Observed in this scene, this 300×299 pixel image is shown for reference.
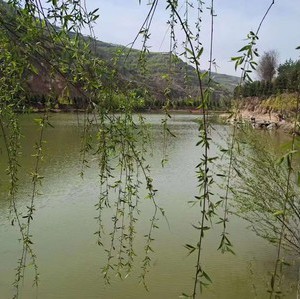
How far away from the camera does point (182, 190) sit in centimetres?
944

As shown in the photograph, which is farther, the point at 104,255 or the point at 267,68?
the point at 267,68

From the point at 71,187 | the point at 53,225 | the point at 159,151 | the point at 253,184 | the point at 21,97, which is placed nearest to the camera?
the point at 21,97

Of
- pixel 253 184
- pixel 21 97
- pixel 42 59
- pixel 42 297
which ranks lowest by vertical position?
pixel 42 297

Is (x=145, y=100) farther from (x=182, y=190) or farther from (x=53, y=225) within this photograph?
(x=182, y=190)

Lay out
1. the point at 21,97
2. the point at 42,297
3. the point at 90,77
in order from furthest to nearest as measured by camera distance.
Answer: the point at 42,297, the point at 21,97, the point at 90,77

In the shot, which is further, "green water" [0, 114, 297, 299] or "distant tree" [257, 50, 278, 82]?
"distant tree" [257, 50, 278, 82]

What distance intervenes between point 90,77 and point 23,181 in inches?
334

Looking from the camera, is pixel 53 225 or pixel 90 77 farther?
pixel 53 225

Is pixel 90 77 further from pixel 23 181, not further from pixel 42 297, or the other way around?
pixel 23 181

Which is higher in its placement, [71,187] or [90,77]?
[90,77]

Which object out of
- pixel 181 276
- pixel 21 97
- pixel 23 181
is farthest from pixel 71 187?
pixel 21 97

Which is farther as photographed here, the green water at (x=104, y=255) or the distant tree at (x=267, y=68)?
the distant tree at (x=267, y=68)

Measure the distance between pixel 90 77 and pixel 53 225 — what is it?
5627 millimetres

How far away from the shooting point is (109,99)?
1.64m
